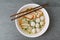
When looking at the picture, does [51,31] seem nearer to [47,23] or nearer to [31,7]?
[47,23]

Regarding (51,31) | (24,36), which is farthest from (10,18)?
(51,31)

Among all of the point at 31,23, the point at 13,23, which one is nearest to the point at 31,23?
the point at 31,23

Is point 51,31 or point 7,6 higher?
point 7,6

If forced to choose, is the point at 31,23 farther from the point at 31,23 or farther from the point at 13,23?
the point at 13,23
